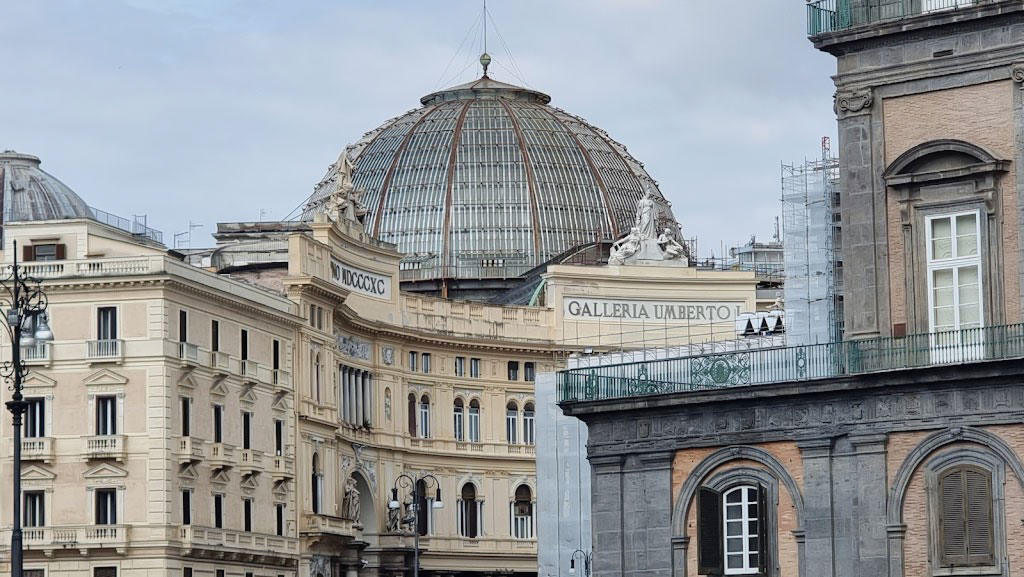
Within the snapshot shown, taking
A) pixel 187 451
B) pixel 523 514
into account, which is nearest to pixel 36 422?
pixel 187 451

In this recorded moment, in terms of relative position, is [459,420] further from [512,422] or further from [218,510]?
[218,510]

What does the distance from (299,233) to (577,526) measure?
28.3 meters

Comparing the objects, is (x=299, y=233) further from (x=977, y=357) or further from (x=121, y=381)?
(x=977, y=357)

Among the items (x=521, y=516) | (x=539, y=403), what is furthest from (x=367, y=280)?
(x=539, y=403)

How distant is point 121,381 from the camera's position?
9094 cm

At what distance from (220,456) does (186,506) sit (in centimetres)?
328

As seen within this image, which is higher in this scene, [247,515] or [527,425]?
[527,425]

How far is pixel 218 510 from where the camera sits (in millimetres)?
95125

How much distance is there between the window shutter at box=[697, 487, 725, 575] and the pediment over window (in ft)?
28.1

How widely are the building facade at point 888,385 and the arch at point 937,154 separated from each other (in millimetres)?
47

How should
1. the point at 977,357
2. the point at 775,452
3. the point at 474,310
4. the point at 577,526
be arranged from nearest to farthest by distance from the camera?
the point at 977,357 → the point at 775,452 → the point at 577,526 → the point at 474,310

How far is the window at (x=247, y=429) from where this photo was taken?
9788 centimetres

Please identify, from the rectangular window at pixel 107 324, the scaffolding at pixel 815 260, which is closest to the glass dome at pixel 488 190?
the rectangular window at pixel 107 324

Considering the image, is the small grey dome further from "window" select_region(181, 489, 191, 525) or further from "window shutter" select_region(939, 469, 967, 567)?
"window shutter" select_region(939, 469, 967, 567)
